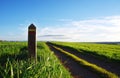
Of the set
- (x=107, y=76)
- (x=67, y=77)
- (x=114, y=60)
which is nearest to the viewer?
(x=67, y=77)

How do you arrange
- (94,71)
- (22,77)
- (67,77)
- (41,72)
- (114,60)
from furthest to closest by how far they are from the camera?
(114,60), (94,71), (67,77), (41,72), (22,77)

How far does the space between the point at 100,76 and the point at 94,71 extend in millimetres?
1910

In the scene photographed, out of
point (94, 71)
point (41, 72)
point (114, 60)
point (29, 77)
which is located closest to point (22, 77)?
point (29, 77)

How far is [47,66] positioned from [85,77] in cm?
921

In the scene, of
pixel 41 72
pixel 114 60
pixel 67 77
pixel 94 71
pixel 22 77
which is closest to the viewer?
pixel 22 77

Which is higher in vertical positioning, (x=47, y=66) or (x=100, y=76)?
(x=47, y=66)

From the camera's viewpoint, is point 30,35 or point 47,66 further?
point 30,35

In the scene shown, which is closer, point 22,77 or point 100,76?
point 22,77

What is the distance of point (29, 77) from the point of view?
18.7 feet

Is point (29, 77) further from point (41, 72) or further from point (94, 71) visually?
point (94, 71)

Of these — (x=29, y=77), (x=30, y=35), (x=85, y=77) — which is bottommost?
(x=85, y=77)

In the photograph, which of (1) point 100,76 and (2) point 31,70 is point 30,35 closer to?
(1) point 100,76

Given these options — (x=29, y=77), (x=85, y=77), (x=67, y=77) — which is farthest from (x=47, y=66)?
(x=85, y=77)

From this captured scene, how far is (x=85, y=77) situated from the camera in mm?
15250
